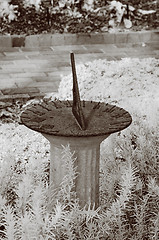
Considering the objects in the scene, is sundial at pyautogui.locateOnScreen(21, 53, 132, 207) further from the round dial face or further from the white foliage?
the white foliage

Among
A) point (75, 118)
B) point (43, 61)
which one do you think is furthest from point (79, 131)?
point (43, 61)

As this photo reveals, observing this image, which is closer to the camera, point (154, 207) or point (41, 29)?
point (154, 207)

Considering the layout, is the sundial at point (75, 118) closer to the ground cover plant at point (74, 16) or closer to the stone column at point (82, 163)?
the stone column at point (82, 163)

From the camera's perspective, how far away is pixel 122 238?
3.09m

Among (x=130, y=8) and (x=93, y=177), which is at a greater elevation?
(x=130, y=8)

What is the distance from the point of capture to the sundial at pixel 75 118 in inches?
123

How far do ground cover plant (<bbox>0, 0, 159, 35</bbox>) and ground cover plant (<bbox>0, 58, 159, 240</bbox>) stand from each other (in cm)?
301

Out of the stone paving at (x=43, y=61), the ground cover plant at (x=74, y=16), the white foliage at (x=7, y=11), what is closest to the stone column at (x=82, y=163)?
the stone paving at (x=43, y=61)

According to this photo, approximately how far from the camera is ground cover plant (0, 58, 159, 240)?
9.59ft

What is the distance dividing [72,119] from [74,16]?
22.5ft

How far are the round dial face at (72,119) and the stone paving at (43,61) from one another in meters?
2.95

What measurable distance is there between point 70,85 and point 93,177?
322 cm

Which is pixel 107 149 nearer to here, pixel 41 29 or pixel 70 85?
pixel 70 85

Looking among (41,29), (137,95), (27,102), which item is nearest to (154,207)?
(137,95)
